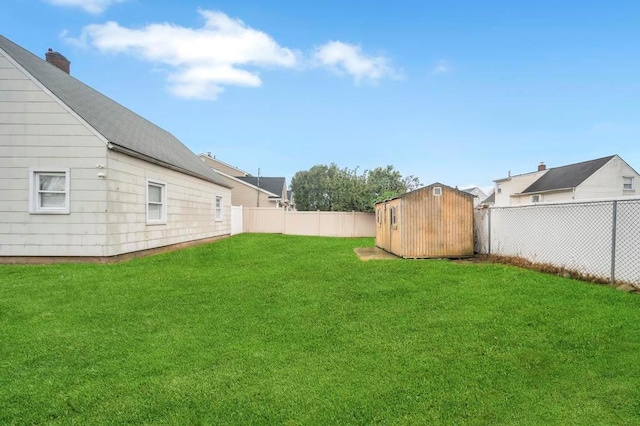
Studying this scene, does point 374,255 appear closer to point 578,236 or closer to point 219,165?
point 578,236

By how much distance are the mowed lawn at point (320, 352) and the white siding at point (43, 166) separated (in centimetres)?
237

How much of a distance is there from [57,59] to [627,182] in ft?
124

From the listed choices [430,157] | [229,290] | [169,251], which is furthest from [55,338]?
[430,157]

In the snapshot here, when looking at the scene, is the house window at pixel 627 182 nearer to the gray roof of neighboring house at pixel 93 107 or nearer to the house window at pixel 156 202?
the gray roof of neighboring house at pixel 93 107

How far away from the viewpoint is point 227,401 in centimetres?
285

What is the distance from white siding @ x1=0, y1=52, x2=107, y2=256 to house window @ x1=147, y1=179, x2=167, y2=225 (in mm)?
2160

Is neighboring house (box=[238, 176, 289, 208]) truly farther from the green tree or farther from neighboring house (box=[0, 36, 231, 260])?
neighboring house (box=[0, 36, 231, 260])

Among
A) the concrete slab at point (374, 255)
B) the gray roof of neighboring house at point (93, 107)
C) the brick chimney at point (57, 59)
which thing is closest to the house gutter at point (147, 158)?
the gray roof of neighboring house at point (93, 107)

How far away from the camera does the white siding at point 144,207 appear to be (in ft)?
31.2

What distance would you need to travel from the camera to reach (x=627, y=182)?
26.1m

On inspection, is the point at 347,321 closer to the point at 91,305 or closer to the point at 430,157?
the point at 91,305

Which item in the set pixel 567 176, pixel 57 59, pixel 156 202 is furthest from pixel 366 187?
pixel 57 59

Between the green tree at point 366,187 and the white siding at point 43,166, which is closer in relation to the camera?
the white siding at point 43,166

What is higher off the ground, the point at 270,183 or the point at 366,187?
the point at 270,183
